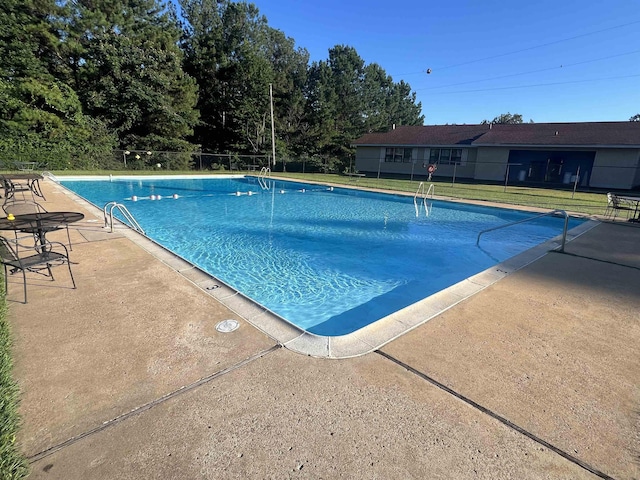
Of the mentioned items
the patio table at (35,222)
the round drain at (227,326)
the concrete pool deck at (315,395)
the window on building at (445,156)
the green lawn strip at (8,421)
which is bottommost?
the concrete pool deck at (315,395)

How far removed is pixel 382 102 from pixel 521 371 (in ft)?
160

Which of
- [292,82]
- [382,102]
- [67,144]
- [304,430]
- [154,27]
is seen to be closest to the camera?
[304,430]

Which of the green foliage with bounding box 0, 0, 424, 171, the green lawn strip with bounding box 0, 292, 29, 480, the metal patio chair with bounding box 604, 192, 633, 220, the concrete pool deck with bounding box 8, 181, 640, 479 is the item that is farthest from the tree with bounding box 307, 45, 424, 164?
the green lawn strip with bounding box 0, 292, 29, 480

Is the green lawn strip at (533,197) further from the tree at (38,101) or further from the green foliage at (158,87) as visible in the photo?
the tree at (38,101)

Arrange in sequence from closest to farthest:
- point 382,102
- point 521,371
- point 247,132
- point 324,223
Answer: point 521,371, point 324,223, point 247,132, point 382,102

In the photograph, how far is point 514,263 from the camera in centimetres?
541

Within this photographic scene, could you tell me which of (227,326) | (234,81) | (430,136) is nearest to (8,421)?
(227,326)

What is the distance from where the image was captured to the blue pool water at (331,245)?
18.2 ft

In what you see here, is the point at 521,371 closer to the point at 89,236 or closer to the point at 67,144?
the point at 89,236

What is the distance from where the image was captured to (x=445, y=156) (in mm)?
26719

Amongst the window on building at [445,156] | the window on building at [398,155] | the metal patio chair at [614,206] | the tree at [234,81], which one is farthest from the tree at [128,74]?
the metal patio chair at [614,206]

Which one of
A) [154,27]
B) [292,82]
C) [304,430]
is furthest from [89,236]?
[292,82]

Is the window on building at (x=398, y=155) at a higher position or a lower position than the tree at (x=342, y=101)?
lower

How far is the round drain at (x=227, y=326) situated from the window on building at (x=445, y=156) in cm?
2593
